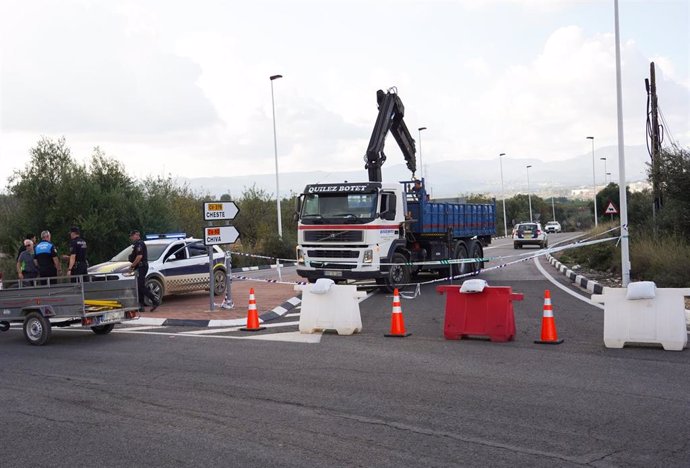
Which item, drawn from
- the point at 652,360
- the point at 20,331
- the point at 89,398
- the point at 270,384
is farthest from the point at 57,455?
the point at 20,331

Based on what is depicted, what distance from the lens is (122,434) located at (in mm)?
6395

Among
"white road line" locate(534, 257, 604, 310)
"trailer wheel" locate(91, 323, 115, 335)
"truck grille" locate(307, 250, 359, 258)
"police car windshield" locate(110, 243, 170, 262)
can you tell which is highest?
"police car windshield" locate(110, 243, 170, 262)

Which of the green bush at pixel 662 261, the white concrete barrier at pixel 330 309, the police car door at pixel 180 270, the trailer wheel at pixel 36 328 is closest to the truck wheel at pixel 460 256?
the green bush at pixel 662 261

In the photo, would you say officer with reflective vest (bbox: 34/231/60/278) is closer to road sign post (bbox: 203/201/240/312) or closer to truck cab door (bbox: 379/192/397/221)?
road sign post (bbox: 203/201/240/312)

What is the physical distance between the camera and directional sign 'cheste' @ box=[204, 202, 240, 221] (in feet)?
51.6

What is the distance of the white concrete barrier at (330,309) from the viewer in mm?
12266

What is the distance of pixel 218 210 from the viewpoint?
1598cm

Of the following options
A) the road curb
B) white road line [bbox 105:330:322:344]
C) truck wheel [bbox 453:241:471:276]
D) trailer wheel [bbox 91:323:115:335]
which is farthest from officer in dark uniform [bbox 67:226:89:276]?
truck wheel [bbox 453:241:471:276]

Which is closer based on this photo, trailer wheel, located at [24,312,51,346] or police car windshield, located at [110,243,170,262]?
trailer wheel, located at [24,312,51,346]

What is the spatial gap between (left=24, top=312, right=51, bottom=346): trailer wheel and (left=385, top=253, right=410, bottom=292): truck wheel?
901cm

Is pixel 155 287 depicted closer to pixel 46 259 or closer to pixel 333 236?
pixel 46 259

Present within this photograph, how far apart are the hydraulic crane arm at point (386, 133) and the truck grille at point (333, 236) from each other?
389cm

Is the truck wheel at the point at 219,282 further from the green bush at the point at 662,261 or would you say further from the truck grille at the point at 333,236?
the green bush at the point at 662,261

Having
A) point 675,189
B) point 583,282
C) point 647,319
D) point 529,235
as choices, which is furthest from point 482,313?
point 529,235
